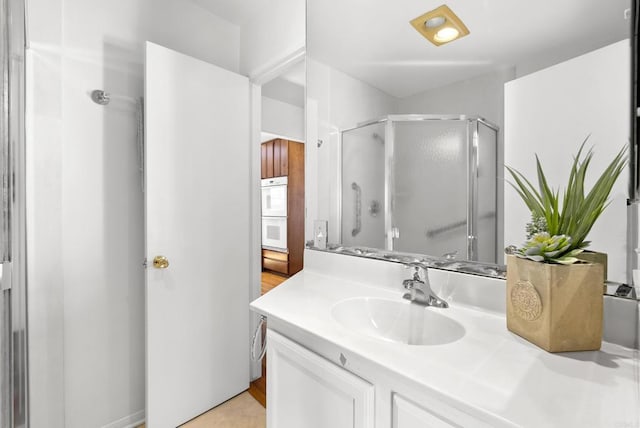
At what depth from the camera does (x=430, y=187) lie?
3.54ft

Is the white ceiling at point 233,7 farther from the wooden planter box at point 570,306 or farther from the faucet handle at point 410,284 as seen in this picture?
the wooden planter box at point 570,306

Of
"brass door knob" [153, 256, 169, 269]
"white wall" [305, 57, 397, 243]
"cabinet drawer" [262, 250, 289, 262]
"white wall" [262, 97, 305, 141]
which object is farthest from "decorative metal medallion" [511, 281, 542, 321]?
"cabinet drawer" [262, 250, 289, 262]

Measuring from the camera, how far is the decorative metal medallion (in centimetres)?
64

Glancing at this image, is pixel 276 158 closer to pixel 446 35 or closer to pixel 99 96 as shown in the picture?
pixel 99 96

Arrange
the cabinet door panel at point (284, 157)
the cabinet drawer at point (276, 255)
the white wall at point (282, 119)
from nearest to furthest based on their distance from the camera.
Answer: the white wall at point (282, 119), the cabinet door panel at point (284, 157), the cabinet drawer at point (276, 255)

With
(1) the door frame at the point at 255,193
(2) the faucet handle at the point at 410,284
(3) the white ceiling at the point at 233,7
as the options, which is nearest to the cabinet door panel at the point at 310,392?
(2) the faucet handle at the point at 410,284

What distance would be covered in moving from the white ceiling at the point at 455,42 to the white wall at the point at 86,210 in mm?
970

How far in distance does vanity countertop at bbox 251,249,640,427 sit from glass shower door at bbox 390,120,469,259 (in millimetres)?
278

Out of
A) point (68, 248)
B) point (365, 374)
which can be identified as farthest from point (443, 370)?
point (68, 248)

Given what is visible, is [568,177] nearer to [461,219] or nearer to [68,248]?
[461,219]

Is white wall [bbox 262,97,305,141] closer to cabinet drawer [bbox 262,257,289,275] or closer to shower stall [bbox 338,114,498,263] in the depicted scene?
shower stall [bbox 338,114,498,263]

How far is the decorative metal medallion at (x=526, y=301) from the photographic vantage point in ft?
2.09

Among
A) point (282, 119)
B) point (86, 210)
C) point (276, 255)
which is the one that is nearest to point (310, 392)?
point (86, 210)

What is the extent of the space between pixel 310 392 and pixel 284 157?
12.7 feet
